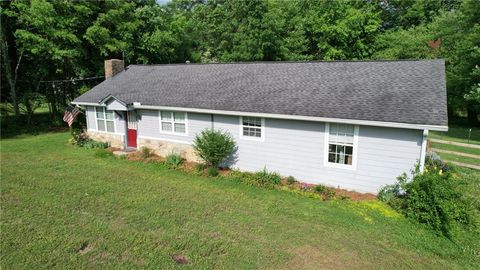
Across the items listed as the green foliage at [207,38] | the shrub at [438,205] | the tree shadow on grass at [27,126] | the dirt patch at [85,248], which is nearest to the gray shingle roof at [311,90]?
the shrub at [438,205]

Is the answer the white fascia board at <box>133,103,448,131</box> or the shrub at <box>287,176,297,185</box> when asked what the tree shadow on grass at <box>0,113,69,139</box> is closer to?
the white fascia board at <box>133,103,448,131</box>

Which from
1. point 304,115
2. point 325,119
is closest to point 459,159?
point 325,119

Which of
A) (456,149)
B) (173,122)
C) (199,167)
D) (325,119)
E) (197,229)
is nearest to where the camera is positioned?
(197,229)

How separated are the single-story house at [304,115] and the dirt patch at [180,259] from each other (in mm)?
5832

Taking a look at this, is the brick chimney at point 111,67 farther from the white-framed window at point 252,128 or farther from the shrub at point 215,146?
the white-framed window at point 252,128

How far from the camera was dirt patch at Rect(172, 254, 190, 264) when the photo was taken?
19.7ft

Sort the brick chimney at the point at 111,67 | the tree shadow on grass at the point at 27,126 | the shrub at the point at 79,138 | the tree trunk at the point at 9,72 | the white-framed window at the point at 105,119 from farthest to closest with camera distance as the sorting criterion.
→ the tree shadow on grass at the point at 27,126, the tree trunk at the point at 9,72, the brick chimney at the point at 111,67, the shrub at the point at 79,138, the white-framed window at the point at 105,119

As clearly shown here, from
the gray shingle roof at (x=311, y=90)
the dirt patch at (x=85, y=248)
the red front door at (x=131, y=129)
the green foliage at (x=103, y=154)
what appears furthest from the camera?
the red front door at (x=131, y=129)

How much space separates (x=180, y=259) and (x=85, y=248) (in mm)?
2152

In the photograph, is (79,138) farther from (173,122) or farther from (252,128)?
(252,128)

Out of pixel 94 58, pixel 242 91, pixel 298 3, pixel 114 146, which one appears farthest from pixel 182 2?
pixel 242 91

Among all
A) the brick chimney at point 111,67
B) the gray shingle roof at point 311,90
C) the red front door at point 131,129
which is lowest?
the red front door at point 131,129

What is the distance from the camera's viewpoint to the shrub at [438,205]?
23.9 ft

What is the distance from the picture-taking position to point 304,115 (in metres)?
10.1
